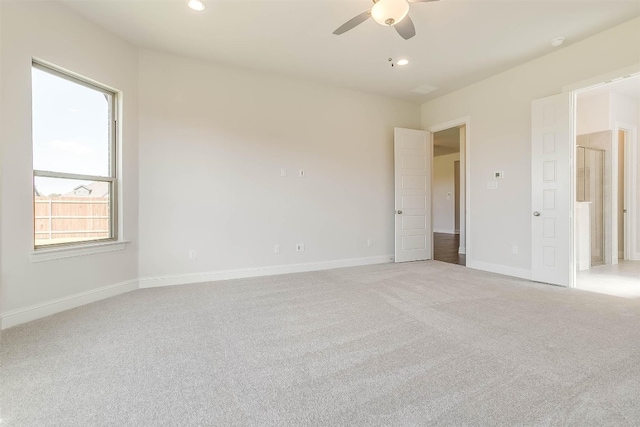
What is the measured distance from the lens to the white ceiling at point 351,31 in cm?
284

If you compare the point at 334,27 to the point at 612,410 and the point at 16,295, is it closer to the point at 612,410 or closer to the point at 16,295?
the point at 612,410

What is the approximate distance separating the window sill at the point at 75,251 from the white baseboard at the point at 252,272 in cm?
56

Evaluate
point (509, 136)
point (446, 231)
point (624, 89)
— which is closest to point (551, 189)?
point (509, 136)

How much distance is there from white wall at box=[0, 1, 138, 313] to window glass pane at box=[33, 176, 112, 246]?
0.59 ft

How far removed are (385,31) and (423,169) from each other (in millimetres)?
2866

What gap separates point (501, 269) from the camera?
14.4ft

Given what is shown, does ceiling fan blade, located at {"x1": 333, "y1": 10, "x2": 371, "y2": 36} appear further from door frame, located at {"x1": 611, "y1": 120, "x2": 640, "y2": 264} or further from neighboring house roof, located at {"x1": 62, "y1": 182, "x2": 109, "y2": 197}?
door frame, located at {"x1": 611, "y1": 120, "x2": 640, "y2": 264}

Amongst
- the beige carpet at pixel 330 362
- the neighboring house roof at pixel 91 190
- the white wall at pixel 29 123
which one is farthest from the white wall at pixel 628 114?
the neighboring house roof at pixel 91 190

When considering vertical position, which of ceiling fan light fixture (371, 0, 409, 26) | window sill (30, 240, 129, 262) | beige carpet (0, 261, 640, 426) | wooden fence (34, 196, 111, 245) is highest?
ceiling fan light fixture (371, 0, 409, 26)

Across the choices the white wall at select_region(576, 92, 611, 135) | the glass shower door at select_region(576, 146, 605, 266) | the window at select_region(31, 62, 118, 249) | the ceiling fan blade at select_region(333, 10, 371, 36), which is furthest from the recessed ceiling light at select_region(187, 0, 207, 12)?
the white wall at select_region(576, 92, 611, 135)

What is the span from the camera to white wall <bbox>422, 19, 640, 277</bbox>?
3.51m

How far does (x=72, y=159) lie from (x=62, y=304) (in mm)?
1473

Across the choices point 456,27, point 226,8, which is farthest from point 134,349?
point 456,27

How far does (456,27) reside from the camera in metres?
3.18
